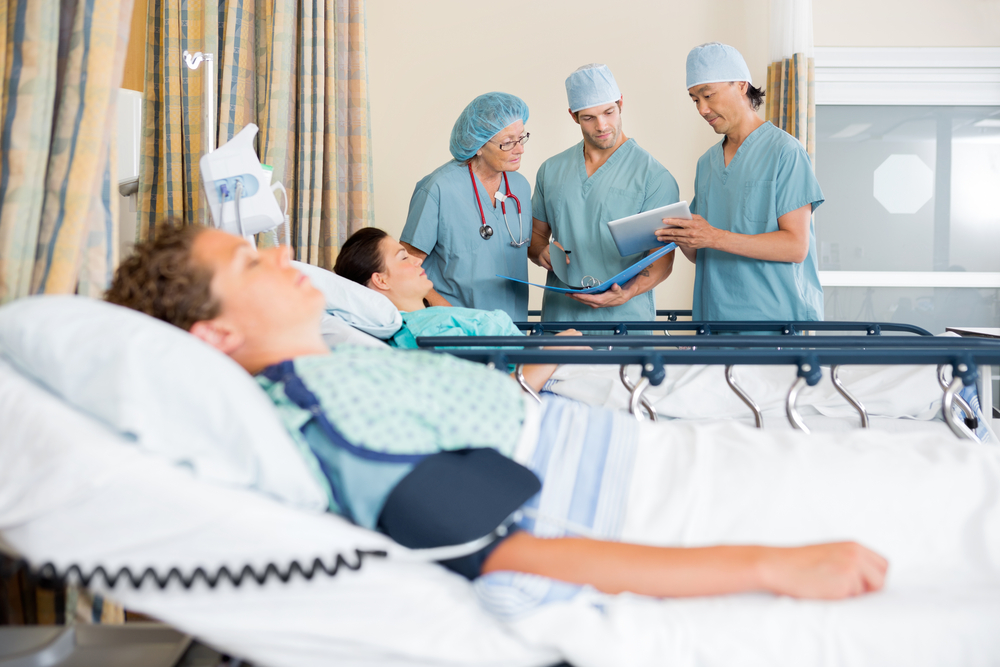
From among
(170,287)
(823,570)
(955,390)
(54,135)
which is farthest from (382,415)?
(955,390)

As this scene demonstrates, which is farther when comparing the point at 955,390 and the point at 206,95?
the point at 206,95

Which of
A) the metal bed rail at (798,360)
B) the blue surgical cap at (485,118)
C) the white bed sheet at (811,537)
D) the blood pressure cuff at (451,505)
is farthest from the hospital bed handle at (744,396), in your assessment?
the blue surgical cap at (485,118)

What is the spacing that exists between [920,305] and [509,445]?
160 inches

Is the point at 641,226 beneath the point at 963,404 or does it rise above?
above

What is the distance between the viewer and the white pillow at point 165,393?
2.32 feet

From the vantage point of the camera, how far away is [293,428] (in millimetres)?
799

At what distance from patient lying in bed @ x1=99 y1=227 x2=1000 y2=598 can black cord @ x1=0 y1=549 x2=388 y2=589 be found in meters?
0.09

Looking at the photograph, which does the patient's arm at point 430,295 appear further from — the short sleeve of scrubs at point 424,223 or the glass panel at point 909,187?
the glass panel at point 909,187

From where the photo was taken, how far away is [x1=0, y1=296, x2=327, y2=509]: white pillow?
0.71 meters

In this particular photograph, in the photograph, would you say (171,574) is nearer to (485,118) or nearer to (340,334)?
(340,334)

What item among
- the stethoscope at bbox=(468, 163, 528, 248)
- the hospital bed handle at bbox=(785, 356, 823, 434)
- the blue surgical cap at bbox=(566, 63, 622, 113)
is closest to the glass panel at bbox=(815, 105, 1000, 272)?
the blue surgical cap at bbox=(566, 63, 622, 113)

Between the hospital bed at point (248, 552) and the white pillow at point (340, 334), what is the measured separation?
2.64ft

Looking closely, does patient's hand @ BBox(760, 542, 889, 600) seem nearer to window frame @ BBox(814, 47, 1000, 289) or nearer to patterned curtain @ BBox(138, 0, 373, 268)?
patterned curtain @ BBox(138, 0, 373, 268)

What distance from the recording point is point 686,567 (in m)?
0.76
